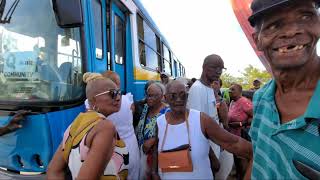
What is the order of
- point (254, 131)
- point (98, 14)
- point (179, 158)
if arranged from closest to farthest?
point (254, 131)
point (179, 158)
point (98, 14)

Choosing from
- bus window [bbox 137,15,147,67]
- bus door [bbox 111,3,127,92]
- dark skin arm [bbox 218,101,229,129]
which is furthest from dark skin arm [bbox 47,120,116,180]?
bus window [bbox 137,15,147,67]

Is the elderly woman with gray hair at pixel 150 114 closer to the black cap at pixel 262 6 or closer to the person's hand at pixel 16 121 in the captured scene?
the person's hand at pixel 16 121

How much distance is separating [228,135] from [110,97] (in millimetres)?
935

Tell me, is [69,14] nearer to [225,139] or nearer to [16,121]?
[16,121]

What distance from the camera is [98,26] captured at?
397cm

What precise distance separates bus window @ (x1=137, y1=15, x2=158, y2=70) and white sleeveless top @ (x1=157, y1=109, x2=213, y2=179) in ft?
10.1

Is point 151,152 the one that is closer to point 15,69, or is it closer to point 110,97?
point 110,97

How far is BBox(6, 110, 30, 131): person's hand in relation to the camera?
10.8 ft

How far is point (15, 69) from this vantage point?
344cm

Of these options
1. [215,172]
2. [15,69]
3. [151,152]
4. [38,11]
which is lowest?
[215,172]

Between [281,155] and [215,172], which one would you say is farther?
[215,172]

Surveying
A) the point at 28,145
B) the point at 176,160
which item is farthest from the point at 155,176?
the point at 28,145

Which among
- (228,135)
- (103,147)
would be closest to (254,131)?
(103,147)

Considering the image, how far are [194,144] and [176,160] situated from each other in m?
0.19
